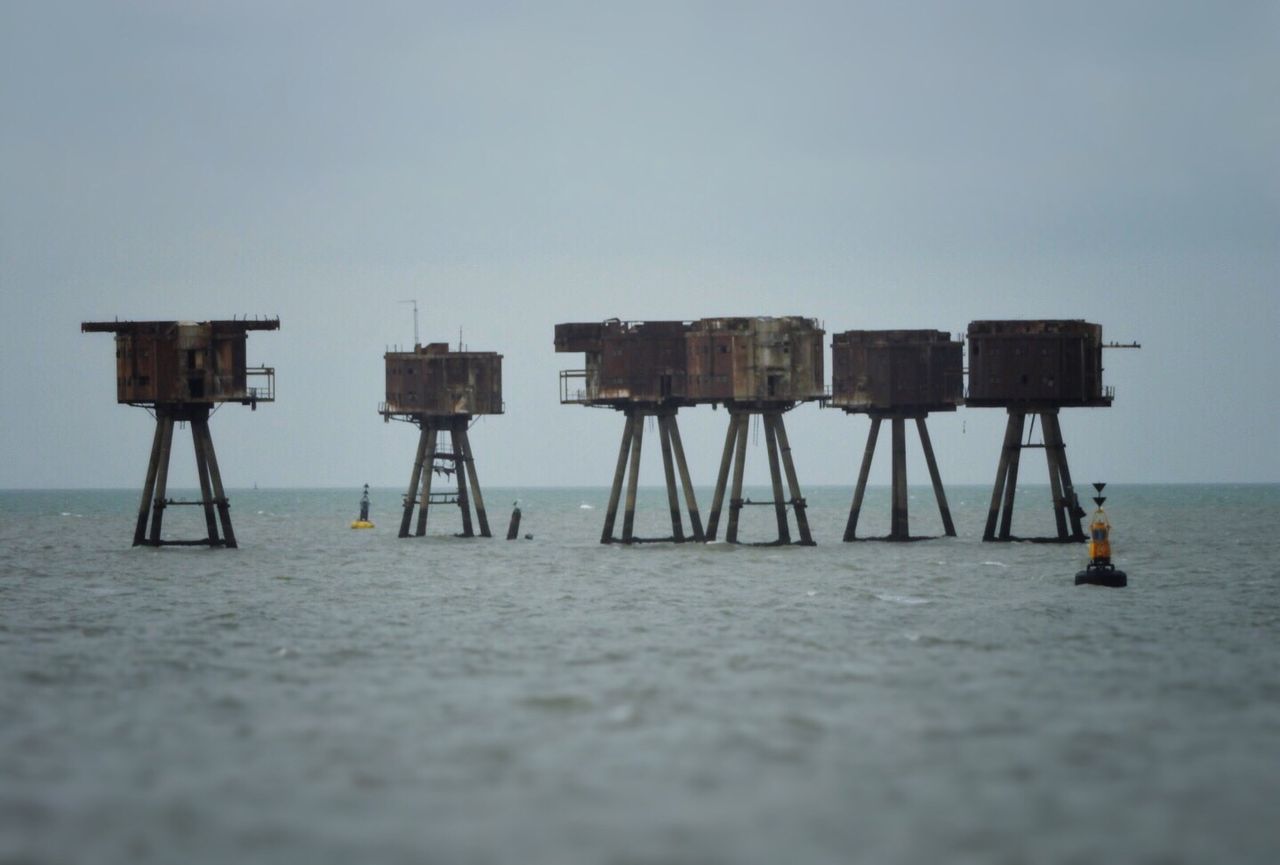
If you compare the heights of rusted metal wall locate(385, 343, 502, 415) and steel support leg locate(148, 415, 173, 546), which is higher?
rusted metal wall locate(385, 343, 502, 415)

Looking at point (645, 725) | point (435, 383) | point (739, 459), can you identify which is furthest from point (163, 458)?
point (645, 725)

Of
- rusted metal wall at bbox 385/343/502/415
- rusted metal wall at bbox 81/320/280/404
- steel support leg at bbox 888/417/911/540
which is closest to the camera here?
rusted metal wall at bbox 81/320/280/404

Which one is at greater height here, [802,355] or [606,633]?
[802,355]

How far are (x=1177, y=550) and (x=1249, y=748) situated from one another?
4968 centimetres

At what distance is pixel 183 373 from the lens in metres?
60.5

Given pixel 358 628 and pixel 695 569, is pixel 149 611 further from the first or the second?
pixel 695 569

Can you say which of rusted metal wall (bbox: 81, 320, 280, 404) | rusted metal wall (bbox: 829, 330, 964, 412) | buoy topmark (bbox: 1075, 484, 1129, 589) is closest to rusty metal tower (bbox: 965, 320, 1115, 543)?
rusted metal wall (bbox: 829, 330, 964, 412)

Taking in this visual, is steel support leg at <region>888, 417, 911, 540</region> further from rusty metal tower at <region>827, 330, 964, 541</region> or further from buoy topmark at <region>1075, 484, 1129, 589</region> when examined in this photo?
buoy topmark at <region>1075, 484, 1129, 589</region>

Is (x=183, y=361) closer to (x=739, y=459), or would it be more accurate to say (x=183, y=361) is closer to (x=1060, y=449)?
(x=739, y=459)

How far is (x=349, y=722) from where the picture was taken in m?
22.0

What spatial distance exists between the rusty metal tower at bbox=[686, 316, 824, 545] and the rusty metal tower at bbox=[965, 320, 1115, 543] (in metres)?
5.81

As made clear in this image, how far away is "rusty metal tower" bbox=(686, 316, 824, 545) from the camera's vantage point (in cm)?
6091

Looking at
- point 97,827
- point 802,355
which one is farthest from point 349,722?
point 802,355

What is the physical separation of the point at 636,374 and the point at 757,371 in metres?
4.56
